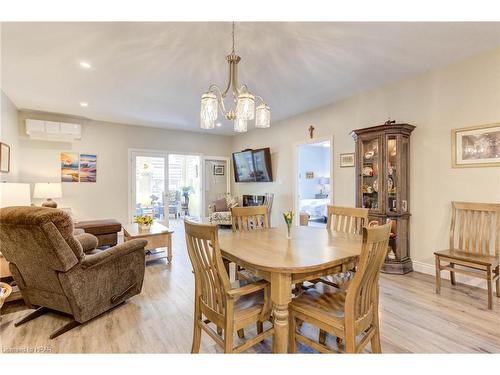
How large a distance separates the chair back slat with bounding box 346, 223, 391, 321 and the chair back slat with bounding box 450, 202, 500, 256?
2125 millimetres

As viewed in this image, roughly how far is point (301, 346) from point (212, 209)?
482 centimetres

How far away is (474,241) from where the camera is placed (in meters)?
2.82

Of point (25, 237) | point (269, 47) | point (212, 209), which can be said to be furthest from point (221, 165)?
point (25, 237)

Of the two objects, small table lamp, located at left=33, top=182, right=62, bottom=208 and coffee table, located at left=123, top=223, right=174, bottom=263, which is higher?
small table lamp, located at left=33, top=182, right=62, bottom=208

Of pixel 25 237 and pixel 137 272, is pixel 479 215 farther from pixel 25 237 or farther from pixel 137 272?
pixel 25 237

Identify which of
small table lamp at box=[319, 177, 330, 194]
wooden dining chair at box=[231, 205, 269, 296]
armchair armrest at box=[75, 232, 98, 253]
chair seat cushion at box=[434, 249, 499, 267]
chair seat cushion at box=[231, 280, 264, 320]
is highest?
small table lamp at box=[319, 177, 330, 194]

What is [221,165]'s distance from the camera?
7375mm

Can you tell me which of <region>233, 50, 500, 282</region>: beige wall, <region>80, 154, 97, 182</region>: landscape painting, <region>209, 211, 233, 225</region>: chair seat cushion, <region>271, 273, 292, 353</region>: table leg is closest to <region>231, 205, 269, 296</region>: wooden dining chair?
<region>271, 273, 292, 353</region>: table leg

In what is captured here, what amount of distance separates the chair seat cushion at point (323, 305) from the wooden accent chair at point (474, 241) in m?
1.71

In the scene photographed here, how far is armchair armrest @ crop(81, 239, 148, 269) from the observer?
2.11m

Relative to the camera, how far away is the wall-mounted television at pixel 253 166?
5.97m

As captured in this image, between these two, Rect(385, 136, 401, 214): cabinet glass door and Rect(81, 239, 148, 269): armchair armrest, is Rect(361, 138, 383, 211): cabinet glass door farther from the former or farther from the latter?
Rect(81, 239, 148, 269): armchair armrest

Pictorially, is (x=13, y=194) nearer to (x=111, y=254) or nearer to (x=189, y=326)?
(x=111, y=254)

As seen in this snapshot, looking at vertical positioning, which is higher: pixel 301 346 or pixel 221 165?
pixel 221 165
